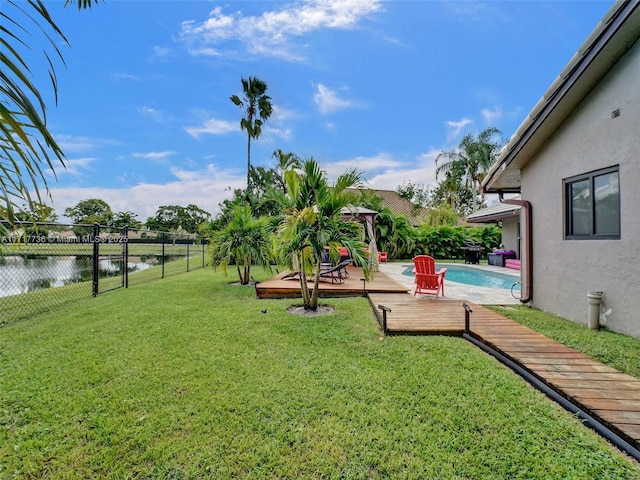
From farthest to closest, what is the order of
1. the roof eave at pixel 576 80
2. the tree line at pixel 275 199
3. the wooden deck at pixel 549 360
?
the roof eave at pixel 576 80
the wooden deck at pixel 549 360
the tree line at pixel 275 199

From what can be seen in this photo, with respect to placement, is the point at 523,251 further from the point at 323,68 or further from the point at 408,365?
the point at 323,68

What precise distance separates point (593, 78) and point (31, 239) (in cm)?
1104

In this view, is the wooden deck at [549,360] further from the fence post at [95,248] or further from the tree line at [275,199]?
the fence post at [95,248]

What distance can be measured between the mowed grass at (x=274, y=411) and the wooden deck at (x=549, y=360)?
8.8 inches

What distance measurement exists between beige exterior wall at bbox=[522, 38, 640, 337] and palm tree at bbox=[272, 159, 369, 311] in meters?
3.88

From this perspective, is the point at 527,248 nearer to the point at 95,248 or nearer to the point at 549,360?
the point at 549,360

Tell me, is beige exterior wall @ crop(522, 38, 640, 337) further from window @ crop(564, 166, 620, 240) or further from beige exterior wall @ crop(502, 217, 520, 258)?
beige exterior wall @ crop(502, 217, 520, 258)

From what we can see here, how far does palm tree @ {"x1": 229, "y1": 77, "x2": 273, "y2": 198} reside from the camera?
19386 millimetres

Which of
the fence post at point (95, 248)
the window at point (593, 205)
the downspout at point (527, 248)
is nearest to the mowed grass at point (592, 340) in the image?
the downspout at point (527, 248)

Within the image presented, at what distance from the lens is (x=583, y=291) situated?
517 cm

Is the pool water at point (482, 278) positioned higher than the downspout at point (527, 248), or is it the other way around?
the downspout at point (527, 248)

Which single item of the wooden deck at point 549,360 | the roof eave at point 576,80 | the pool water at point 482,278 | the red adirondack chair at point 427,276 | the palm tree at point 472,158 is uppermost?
the palm tree at point 472,158

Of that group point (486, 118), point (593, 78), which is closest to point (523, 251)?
point (593, 78)

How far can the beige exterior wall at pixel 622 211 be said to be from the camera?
4.35m
